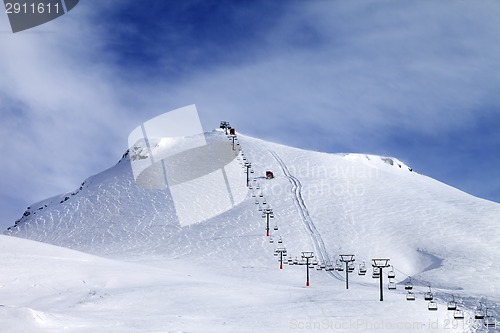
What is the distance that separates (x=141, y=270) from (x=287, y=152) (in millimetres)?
58114

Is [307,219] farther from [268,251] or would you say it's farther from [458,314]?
[458,314]

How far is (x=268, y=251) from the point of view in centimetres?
4866

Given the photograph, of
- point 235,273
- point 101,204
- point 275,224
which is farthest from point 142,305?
point 101,204

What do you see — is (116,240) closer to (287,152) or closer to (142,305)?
(142,305)

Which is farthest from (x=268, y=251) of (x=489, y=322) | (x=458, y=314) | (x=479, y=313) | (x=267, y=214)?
(x=489, y=322)

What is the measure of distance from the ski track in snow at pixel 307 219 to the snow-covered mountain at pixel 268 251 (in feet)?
0.56

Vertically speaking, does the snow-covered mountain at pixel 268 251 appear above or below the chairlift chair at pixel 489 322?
above

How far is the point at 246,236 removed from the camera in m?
53.0

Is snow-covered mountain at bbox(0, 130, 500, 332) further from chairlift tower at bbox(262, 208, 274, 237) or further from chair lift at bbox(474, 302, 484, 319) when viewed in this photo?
chairlift tower at bbox(262, 208, 274, 237)

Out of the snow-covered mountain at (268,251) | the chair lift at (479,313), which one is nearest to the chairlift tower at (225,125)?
the snow-covered mountain at (268,251)

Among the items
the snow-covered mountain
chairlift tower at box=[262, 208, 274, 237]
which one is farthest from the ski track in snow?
chairlift tower at box=[262, 208, 274, 237]

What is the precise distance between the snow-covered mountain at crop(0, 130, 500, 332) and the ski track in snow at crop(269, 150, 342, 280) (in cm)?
17

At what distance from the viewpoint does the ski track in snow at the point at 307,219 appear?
47.4 meters

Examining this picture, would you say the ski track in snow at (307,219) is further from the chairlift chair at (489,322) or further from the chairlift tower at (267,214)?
the chairlift chair at (489,322)
